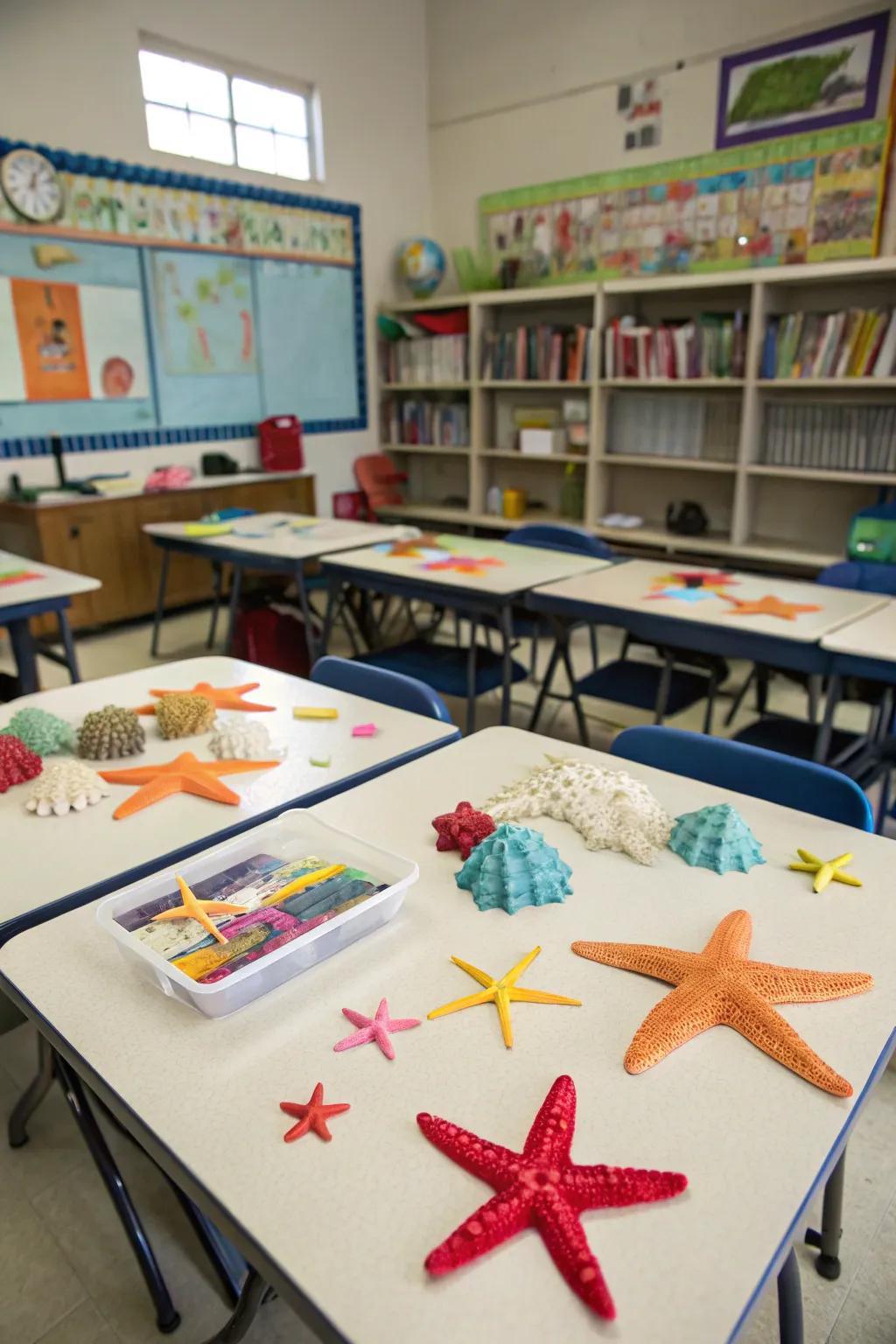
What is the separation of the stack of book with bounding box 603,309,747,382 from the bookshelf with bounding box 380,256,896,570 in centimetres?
6

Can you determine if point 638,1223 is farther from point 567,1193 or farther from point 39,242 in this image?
point 39,242

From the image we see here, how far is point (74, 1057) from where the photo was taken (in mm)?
873

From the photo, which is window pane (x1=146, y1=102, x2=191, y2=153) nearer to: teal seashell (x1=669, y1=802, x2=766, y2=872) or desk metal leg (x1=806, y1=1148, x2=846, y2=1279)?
teal seashell (x1=669, y1=802, x2=766, y2=872)

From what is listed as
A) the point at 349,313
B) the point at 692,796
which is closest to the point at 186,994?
the point at 692,796

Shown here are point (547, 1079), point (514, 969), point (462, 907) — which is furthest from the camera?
point (462, 907)

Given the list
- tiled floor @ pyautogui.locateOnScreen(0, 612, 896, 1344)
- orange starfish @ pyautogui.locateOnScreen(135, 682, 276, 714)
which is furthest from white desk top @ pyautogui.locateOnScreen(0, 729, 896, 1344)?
orange starfish @ pyautogui.locateOnScreen(135, 682, 276, 714)

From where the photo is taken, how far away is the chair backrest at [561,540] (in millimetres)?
3625

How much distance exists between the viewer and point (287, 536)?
157 inches

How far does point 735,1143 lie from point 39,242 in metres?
5.19

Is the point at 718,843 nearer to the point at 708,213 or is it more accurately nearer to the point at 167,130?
the point at 708,213

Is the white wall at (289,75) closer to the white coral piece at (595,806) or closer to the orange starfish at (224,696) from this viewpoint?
the orange starfish at (224,696)

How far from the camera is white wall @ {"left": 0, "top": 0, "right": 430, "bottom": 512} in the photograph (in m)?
4.45

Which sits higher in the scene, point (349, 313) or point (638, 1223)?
point (349, 313)

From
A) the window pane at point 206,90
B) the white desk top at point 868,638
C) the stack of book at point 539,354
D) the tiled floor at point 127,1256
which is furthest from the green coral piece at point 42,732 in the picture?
the window pane at point 206,90
